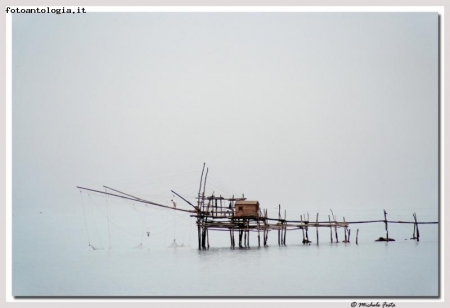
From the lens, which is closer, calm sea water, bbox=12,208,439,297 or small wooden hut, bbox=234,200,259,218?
calm sea water, bbox=12,208,439,297

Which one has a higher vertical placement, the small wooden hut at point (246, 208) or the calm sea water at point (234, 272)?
the small wooden hut at point (246, 208)

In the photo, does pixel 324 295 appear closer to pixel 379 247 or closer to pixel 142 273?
pixel 142 273

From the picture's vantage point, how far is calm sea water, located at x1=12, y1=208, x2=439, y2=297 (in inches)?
992

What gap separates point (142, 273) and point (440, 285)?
539 inches

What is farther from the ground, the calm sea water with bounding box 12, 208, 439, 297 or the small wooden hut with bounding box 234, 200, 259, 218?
the small wooden hut with bounding box 234, 200, 259, 218

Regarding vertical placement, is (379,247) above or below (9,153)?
below

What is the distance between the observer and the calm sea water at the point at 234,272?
82.6ft

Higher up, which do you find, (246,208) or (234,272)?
(246,208)

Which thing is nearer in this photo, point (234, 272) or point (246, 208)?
point (234, 272)

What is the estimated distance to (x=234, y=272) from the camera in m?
29.3

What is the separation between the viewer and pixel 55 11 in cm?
2461

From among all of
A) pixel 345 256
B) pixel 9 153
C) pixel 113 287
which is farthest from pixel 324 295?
pixel 9 153

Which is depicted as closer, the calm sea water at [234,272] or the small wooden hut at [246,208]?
the calm sea water at [234,272]

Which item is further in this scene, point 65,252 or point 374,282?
point 65,252
